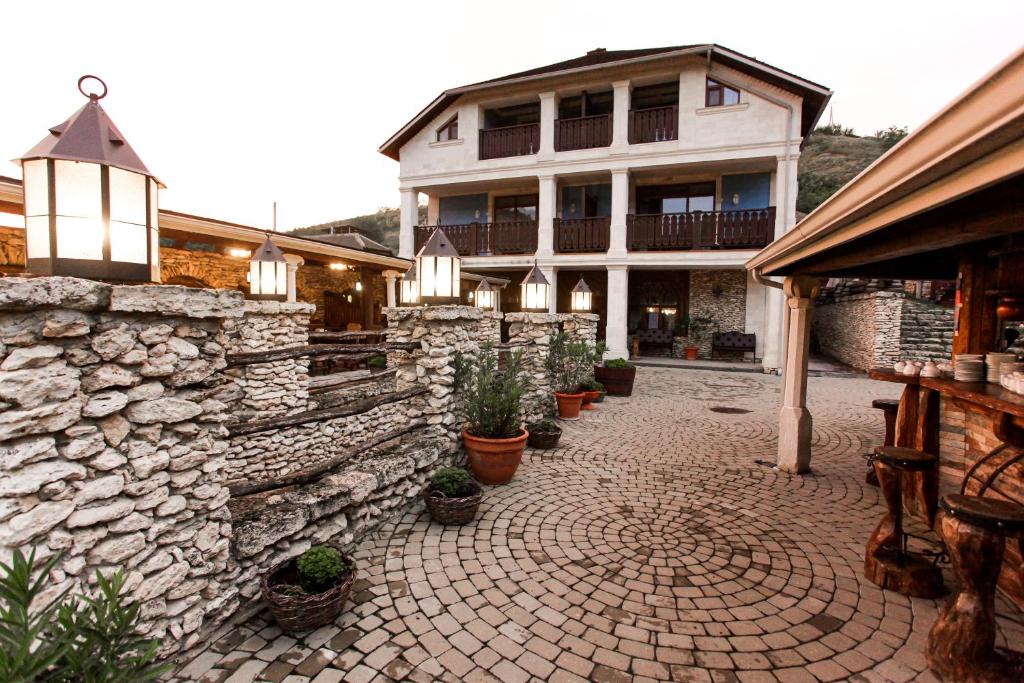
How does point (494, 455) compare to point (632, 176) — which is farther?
point (632, 176)

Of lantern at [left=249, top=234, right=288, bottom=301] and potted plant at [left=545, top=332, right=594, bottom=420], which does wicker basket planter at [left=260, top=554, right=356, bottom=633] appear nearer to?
potted plant at [left=545, top=332, right=594, bottom=420]

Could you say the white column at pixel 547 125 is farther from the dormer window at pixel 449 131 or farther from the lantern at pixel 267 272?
the lantern at pixel 267 272

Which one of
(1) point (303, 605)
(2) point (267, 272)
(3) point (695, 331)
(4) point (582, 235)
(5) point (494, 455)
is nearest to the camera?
(1) point (303, 605)

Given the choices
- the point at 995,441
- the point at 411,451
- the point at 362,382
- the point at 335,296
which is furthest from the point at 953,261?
the point at 335,296

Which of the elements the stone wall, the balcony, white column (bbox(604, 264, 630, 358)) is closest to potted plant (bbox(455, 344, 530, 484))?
the stone wall

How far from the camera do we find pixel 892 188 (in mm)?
1800

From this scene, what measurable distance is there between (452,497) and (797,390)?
391 centimetres

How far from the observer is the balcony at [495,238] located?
1434 centimetres

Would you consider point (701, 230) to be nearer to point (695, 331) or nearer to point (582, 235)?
point (582, 235)

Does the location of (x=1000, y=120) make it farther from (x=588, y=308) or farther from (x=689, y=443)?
(x=588, y=308)

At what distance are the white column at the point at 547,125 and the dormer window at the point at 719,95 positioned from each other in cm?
451

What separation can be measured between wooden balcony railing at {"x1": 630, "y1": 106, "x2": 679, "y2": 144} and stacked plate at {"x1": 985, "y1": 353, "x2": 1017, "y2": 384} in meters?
11.2

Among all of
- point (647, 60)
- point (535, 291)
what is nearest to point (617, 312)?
point (535, 291)

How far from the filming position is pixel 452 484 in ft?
11.7
